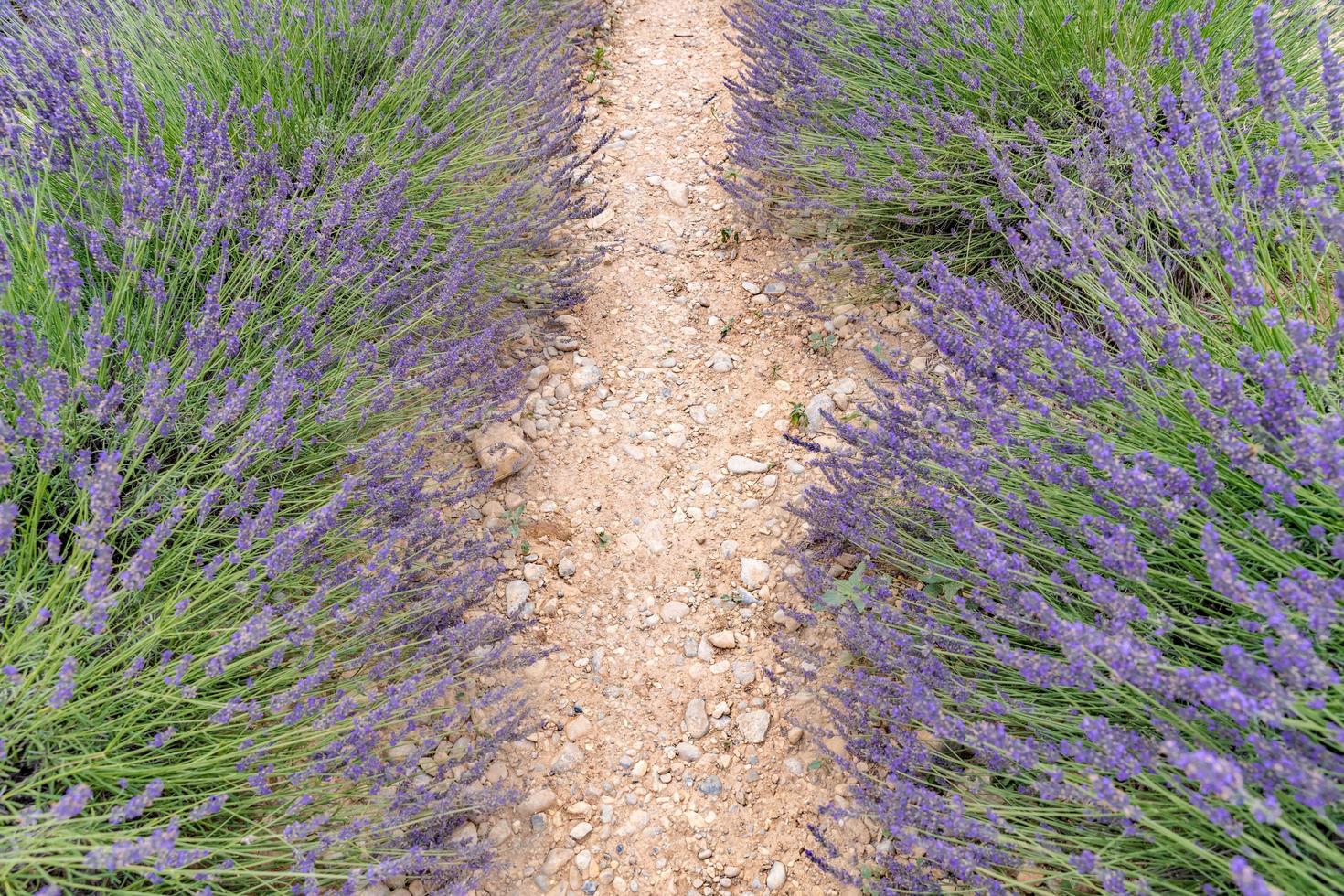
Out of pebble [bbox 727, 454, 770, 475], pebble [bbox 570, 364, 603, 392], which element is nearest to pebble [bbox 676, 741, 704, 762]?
pebble [bbox 727, 454, 770, 475]

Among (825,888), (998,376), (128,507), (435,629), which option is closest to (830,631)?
(825,888)

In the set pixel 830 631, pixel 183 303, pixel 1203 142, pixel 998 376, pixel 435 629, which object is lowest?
pixel 435 629

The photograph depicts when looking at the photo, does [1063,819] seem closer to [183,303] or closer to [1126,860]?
[1126,860]

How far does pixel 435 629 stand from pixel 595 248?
1817 millimetres

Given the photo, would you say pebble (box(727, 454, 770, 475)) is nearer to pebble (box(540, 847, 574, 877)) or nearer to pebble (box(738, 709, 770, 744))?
pebble (box(738, 709, 770, 744))

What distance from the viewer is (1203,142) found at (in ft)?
5.32

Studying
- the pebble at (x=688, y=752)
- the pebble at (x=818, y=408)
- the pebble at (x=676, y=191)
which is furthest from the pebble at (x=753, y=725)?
the pebble at (x=676, y=191)

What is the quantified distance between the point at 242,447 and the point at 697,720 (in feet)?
4.32

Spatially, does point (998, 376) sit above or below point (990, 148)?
below

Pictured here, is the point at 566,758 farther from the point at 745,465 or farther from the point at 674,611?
the point at 745,465

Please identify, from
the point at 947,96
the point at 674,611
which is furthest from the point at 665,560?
the point at 947,96

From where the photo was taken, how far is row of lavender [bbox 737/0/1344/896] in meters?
1.24

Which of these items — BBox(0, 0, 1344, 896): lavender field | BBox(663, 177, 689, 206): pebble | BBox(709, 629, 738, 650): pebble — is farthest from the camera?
BBox(663, 177, 689, 206): pebble

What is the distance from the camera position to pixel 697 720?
2.23m
